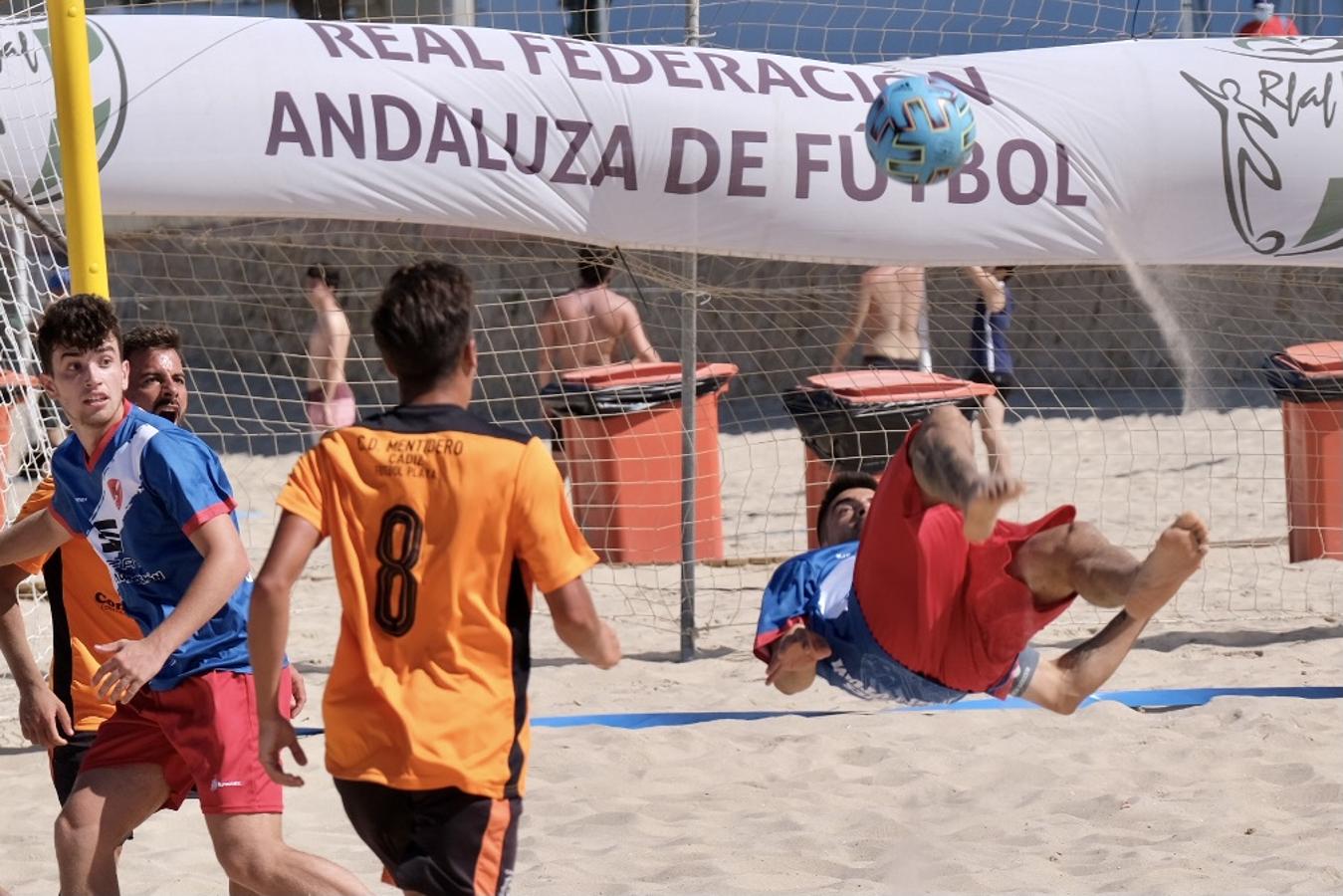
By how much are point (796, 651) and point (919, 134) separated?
1.86 meters

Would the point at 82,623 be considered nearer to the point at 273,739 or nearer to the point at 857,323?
the point at 273,739

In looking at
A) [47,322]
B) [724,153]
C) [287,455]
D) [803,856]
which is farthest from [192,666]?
[287,455]

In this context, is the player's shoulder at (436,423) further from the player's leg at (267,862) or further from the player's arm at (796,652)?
the player's arm at (796,652)

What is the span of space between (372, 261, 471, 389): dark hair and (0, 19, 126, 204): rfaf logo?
3262mm

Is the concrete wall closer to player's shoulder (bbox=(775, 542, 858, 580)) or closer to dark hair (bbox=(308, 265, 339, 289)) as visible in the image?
dark hair (bbox=(308, 265, 339, 289))

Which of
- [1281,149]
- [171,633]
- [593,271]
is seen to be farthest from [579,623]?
[593,271]

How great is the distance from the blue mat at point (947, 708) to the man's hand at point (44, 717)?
2.21 m

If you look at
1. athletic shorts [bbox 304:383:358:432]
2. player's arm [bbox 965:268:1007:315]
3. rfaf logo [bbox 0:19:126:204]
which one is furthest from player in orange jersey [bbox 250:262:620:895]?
player's arm [bbox 965:268:1007:315]

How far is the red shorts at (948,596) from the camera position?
3.62 m

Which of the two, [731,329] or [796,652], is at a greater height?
[731,329]

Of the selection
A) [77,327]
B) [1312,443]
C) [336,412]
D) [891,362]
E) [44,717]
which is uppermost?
[891,362]

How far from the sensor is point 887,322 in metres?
7.58

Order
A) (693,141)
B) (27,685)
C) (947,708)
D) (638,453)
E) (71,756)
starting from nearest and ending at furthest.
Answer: (27,685) < (71,756) < (947,708) < (693,141) < (638,453)

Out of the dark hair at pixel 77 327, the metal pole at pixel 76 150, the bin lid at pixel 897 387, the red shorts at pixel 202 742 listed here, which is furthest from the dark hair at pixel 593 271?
the red shorts at pixel 202 742
